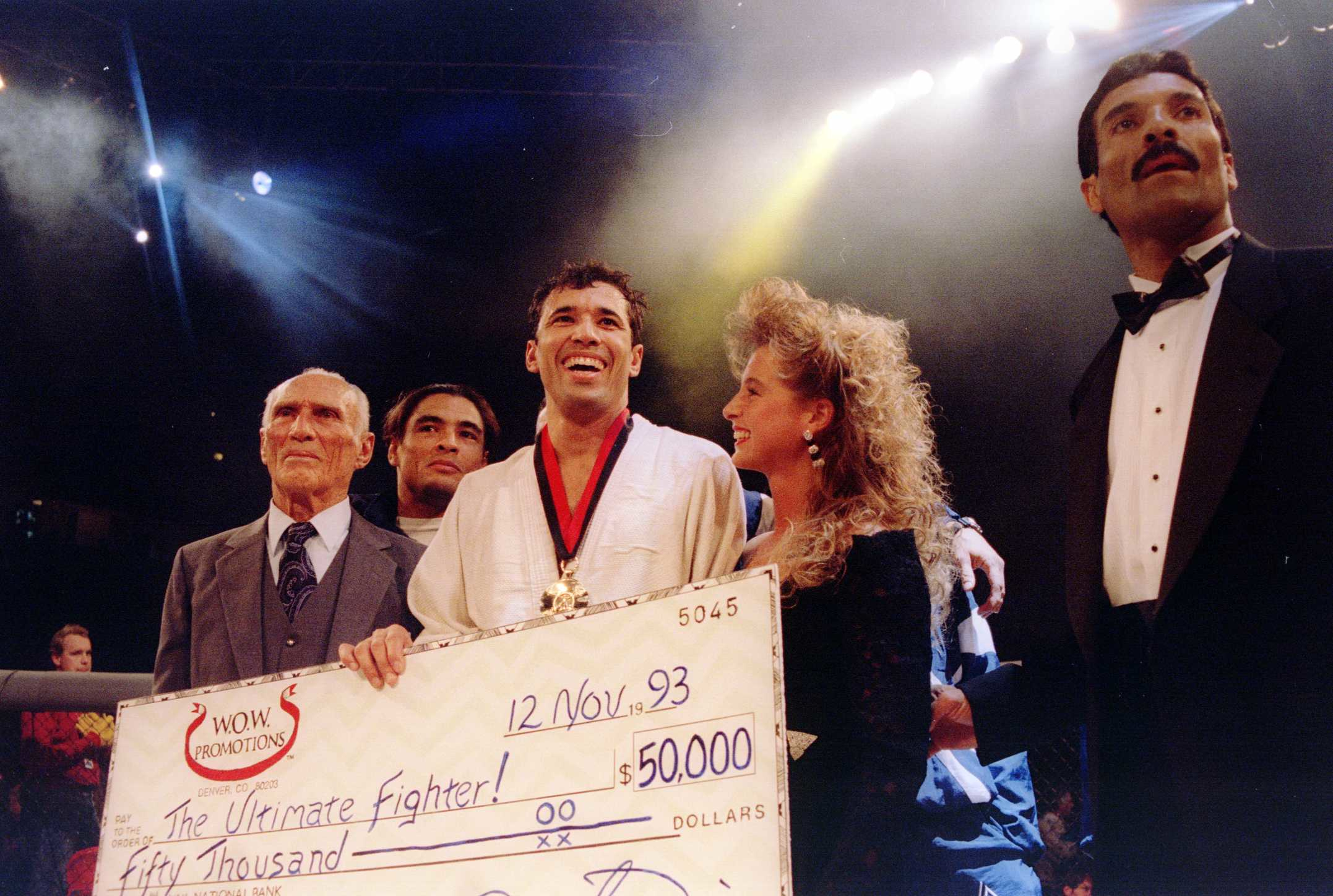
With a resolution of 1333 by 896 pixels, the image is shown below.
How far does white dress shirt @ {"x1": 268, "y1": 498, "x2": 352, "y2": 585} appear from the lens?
8.16ft

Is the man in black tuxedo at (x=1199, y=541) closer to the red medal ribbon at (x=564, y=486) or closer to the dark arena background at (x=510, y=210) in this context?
the dark arena background at (x=510, y=210)

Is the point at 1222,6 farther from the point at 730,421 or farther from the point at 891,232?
the point at 730,421

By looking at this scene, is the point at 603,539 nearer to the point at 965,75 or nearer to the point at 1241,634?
the point at 1241,634

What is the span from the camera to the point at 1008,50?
2270mm

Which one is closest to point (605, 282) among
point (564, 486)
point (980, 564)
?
point (564, 486)

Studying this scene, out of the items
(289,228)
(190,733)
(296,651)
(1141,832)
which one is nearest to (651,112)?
(289,228)

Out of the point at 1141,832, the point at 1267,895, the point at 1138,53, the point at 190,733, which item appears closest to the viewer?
the point at 1267,895

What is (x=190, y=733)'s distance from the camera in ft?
5.87

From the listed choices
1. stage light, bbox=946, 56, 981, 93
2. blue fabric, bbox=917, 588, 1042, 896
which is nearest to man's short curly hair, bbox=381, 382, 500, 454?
blue fabric, bbox=917, 588, 1042, 896

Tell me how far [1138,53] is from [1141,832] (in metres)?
1.39

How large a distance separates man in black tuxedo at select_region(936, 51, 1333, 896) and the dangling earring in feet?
1.53

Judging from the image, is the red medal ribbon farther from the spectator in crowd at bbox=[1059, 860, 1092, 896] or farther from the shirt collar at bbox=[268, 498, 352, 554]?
the spectator in crowd at bbox=[1059, 860, 1092, 896]

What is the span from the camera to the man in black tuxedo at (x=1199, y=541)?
1.49 m

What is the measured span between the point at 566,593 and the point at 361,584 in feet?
2.32
